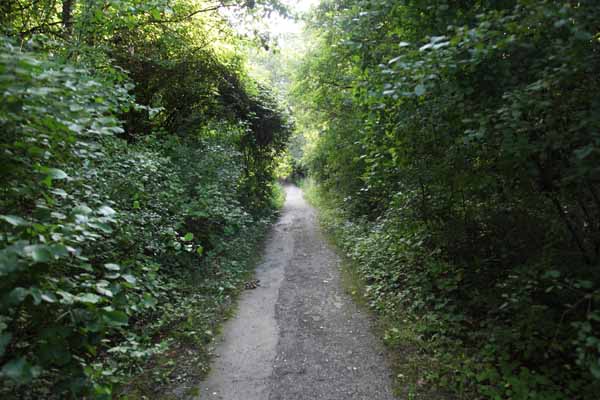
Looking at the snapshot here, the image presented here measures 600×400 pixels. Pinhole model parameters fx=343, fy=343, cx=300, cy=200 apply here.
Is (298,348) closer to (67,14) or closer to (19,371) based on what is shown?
(19,371)

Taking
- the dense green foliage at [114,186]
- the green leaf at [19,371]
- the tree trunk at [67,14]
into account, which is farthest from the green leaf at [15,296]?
the tree trunk at [67,14]

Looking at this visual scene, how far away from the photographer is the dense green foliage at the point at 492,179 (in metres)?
2.74

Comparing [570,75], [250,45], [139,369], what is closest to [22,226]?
[139,369]

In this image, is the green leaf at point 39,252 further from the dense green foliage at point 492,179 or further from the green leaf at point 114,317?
the dense green foliage at point 492,179

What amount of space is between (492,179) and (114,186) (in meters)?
4.75

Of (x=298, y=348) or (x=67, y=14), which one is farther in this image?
(x=67, y=14)

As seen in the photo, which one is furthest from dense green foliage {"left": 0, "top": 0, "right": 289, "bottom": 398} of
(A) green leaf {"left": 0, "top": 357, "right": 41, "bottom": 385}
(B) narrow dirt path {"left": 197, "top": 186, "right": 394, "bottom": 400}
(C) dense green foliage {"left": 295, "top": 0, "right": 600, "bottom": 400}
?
(C) dense green foliage {"left": 295, "top": 0, "right": 600, "bottom": 400}

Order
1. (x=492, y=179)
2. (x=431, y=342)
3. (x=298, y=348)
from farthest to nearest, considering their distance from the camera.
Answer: (x=298, y=348) < (x=431, y=342) < (x=492, y=179)

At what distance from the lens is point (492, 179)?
4.09 metres

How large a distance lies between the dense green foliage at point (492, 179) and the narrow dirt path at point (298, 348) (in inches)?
27.7

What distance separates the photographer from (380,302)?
5.64 m

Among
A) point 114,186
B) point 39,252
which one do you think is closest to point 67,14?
point 114,186

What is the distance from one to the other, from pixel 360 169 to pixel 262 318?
6966 mm

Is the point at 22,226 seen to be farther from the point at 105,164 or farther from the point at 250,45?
the point at 250,45
